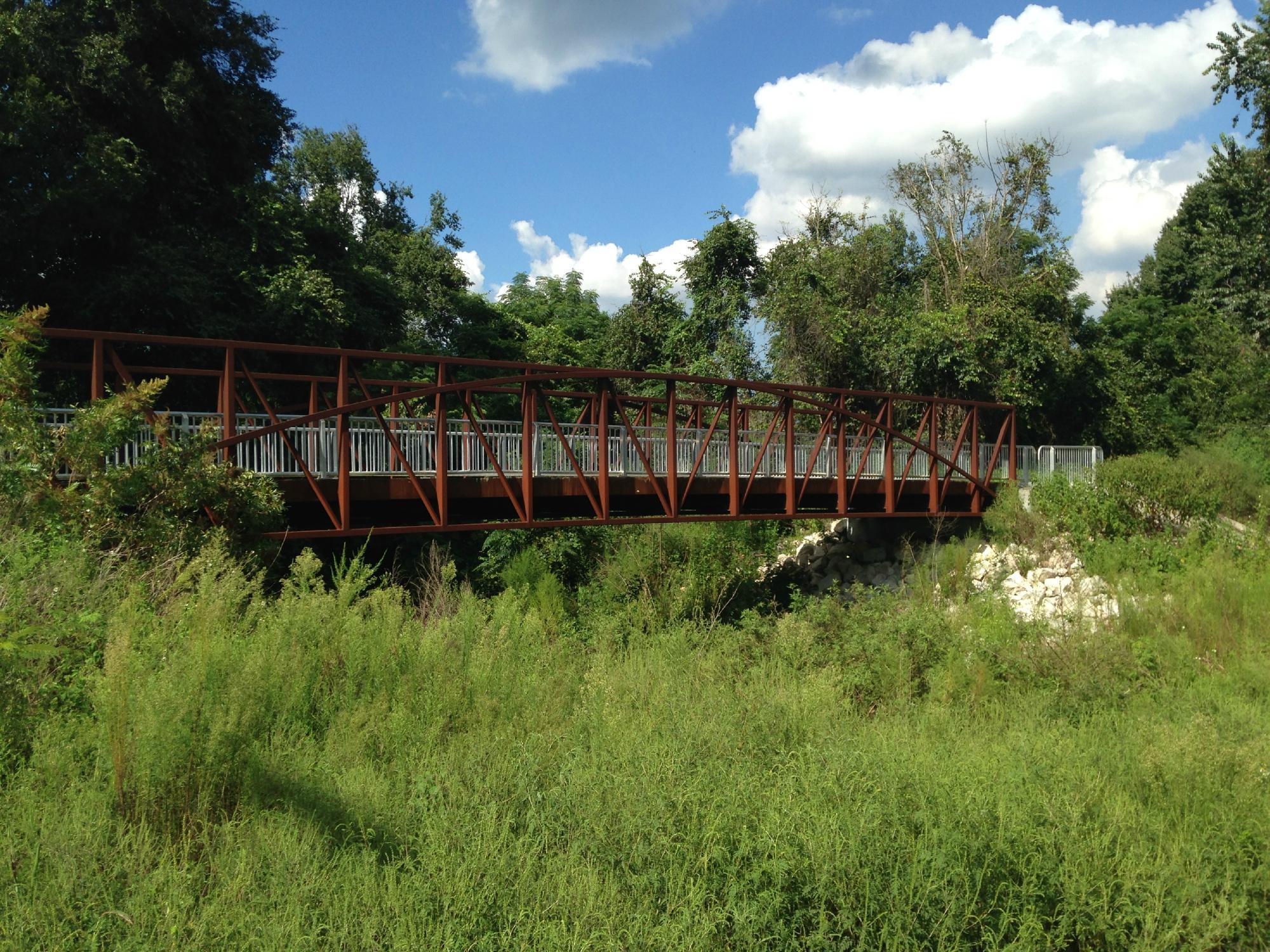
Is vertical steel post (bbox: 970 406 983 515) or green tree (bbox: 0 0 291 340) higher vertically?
green tree (bbox: 0 0 291 340)

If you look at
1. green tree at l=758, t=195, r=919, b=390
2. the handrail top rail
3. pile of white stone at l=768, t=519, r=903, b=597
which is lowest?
pile of white stone at l=768, t=519, r=903, b=597

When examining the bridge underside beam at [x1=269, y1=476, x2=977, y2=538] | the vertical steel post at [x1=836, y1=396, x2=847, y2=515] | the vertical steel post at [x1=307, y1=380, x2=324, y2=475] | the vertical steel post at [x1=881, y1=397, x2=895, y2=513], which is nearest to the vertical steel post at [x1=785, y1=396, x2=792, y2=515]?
the bridge underside beam at [x1=269, y1=476, x2=977, y2=538]

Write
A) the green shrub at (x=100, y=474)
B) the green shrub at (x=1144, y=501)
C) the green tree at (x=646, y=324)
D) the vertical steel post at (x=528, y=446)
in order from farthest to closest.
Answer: the green tree at (x=646, y=324) < the green shrub at (x=1144, y=501) < the vertical steel post at (x=528, y=446) < the green shrub at (x=100, y=474)

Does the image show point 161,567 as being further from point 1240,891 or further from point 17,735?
point 1240,891

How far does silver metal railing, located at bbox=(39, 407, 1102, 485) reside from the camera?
11.9 metres

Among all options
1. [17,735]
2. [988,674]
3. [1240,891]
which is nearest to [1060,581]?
[988,674]

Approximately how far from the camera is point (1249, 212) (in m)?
26.0

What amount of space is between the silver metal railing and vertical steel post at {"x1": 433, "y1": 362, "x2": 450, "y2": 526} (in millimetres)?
249

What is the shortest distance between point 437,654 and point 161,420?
493cm

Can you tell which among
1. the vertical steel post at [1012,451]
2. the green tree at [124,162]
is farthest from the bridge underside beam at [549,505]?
the green tree at [124,162]

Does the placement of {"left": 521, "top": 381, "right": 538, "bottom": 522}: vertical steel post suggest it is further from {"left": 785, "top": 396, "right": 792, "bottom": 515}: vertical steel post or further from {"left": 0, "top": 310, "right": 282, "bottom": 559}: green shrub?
{"left": 785, "top": 396, "right": 792, "bottom": 515}: vertical steel post

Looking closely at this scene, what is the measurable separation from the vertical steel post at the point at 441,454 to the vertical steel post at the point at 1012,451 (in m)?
14.8

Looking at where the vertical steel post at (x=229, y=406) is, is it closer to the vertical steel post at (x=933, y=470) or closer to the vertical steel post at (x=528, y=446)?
the vertical steel post at (x=528, y=446)

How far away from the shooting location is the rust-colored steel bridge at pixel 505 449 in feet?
39.2
